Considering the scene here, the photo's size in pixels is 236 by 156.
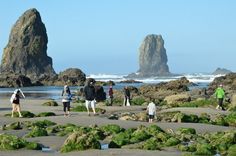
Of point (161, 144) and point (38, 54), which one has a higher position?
point (38, 54)

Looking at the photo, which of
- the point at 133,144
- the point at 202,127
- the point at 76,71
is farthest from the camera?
the point at 76,71

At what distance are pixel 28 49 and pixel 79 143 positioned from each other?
6080 inches

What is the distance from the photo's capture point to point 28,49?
6550 inches

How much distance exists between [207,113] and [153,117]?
644 centimetres

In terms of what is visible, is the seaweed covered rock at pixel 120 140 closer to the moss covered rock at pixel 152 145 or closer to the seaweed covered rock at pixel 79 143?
the moss covered rock at pixel 152 145

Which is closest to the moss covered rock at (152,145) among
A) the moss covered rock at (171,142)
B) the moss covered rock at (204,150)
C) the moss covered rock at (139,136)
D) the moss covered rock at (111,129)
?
the moss covered rock at (171,142)

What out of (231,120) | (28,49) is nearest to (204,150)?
(231,120)

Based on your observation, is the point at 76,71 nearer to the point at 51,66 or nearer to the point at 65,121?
the point at 51,66

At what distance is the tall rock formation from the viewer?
163 metres

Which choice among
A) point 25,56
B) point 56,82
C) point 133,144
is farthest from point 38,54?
point 133,144

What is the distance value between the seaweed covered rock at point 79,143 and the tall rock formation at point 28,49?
147910 mm

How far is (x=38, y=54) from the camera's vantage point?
549ft

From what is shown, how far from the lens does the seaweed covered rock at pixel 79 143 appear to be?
49.4 ft

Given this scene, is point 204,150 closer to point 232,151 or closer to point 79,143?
point 232,151
